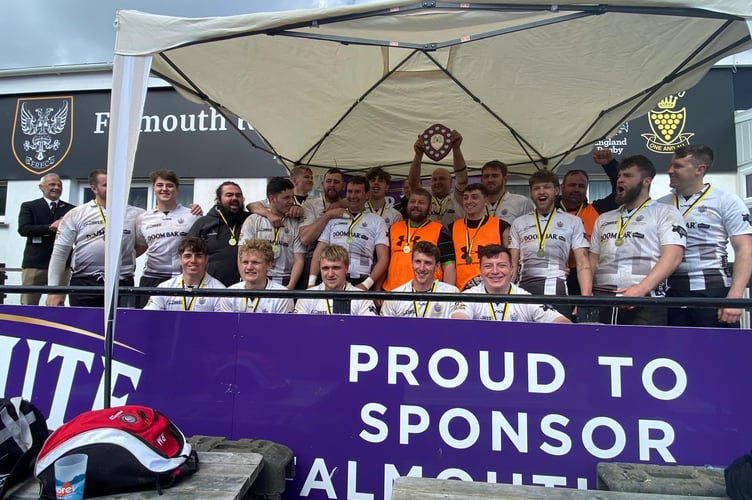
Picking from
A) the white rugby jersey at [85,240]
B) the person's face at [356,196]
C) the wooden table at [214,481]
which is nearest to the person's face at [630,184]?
the person's face at [356,196]

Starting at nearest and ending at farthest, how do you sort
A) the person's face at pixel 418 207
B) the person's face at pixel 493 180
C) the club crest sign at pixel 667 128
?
1. the person's face at pixel 418 207
2. the person's face at pixel 493 180
3. the club crest sign at pixel 667 128

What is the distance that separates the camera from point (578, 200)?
421cm

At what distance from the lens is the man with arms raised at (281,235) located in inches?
155

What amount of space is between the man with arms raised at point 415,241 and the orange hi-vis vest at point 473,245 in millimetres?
84

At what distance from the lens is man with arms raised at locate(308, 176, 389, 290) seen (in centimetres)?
383

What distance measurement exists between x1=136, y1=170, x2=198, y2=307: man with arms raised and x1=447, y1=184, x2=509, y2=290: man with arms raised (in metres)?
2.32

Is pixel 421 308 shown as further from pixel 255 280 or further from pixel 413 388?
pixel 255 280

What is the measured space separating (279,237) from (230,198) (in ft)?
1.91

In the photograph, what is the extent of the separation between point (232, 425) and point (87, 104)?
927cm

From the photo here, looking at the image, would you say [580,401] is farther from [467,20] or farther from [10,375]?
[10,375]

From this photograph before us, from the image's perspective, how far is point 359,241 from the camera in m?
3.86

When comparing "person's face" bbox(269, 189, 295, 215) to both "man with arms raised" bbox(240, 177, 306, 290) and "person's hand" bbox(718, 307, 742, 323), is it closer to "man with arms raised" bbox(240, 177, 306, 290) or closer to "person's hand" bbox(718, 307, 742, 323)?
"man with arms raised" bbox(240, 177, 306, 290)

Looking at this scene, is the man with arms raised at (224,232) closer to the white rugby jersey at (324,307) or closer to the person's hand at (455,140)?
the white rugby jersey at (324,307)

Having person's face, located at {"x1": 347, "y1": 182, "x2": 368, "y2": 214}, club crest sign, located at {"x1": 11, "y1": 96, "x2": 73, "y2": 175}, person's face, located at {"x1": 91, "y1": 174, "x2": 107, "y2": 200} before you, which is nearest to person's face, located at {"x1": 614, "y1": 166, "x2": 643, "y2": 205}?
person's face, located at {"x1": 347, "y1": 182, "x2": 368, "y2": 214}
